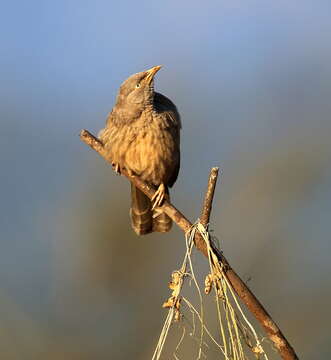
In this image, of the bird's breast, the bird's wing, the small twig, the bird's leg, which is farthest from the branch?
the bird's wing

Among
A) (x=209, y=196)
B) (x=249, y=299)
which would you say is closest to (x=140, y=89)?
(x=209, y=196)

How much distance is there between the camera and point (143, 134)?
4.23m

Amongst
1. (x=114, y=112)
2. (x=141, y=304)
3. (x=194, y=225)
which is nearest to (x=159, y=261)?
(x=141, y=304)

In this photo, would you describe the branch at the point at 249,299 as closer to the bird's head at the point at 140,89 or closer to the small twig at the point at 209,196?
the small twig at the point at 209,196

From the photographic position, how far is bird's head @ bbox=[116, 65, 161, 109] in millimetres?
4258

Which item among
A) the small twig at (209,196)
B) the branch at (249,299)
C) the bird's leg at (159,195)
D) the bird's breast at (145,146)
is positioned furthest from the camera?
the bird's breast at (145,146)

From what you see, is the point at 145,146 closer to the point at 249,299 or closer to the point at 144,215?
the point at 144,215

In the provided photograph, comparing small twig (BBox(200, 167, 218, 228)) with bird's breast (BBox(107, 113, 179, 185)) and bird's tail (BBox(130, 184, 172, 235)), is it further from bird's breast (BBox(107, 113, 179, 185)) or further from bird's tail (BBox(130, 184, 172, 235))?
bird's tail (BBox(130, 184, 172, 235))

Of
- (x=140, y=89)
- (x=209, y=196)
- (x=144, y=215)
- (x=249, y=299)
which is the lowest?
(x=249, y=299)

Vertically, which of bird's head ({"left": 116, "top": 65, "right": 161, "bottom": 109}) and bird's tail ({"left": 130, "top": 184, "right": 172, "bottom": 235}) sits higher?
bird's head ({"left": 116, "top": 65, "right": 161, "bottom": 109})

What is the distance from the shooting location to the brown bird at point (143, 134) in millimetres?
4230

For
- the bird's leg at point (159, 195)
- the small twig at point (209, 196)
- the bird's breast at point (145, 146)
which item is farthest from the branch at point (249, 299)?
the bird's breast at point (145, 146)

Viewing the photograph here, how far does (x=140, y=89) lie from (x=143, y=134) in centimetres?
29

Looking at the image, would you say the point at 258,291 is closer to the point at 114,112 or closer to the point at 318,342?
the point at 318,342
